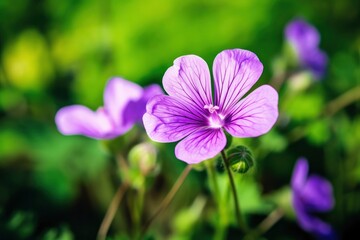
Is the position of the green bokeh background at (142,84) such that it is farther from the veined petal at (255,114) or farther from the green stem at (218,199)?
the veined petal at (255,114)

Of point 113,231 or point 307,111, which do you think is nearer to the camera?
point 113,231

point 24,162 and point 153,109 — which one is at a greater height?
point 153,109

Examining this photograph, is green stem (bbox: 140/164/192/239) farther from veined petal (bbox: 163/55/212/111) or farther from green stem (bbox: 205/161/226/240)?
veined petal (bbox: 163/55/212/111)

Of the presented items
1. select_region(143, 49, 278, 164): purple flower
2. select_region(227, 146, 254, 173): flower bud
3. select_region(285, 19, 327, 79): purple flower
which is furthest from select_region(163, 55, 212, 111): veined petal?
select_region(285, 19, 327, 79): purple flower

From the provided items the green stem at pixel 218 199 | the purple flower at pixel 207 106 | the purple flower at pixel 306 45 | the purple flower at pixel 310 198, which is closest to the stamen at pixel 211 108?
the purple flower at pixel 207 106

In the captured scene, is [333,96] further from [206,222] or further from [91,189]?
[91,189]

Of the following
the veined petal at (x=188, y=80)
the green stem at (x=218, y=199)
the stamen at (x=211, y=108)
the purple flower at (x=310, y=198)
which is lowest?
the purple flower at (x=310, y=198)

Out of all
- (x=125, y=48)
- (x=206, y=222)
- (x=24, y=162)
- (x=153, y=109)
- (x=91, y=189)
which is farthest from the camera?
(x=125, y=48)

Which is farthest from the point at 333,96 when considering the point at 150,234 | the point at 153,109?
the point at 153,109
